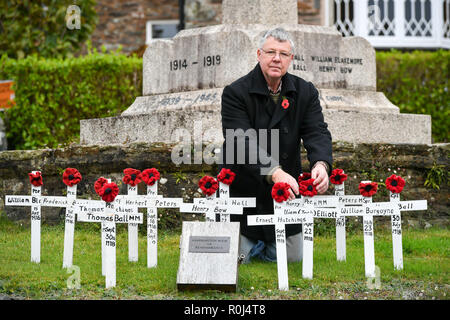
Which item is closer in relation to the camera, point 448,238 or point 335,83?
point 448,238

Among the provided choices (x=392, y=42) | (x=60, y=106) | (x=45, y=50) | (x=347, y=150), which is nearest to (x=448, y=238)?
(x=347, y=150)

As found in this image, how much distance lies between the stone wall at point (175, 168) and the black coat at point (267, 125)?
1105 mm

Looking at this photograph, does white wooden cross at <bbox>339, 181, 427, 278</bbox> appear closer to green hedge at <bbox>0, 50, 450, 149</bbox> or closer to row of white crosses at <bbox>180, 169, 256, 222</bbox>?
row of white crosses at <bbox>180, 169, 256, 222</bbox>

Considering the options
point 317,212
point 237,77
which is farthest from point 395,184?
point 237,77

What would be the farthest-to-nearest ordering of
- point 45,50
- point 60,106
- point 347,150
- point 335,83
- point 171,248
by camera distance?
point 45,50 < point 60,106 < point 335,83 < point 347,150 < point 171,248

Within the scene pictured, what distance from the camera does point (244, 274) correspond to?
4.15m

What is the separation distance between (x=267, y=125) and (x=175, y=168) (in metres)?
1.48

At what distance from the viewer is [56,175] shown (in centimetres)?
602

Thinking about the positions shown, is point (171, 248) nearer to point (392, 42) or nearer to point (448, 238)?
point (448, 238)

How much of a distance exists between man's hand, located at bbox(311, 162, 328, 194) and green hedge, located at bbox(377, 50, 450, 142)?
541 cm

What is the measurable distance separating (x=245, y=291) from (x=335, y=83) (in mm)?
3617

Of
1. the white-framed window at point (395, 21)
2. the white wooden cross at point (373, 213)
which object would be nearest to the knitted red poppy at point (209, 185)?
the white wooden cross at point (373, 213)

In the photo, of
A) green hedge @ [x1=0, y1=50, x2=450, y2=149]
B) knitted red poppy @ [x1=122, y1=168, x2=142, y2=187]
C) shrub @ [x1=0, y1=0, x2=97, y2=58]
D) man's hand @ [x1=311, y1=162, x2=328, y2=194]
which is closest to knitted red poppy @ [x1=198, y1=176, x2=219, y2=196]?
knitted red poppy @ [x1=122, y1=168, x2=142, y2=187]

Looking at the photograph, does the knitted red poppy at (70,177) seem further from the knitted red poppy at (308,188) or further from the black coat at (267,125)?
the knitted red poppy at (308,188)
